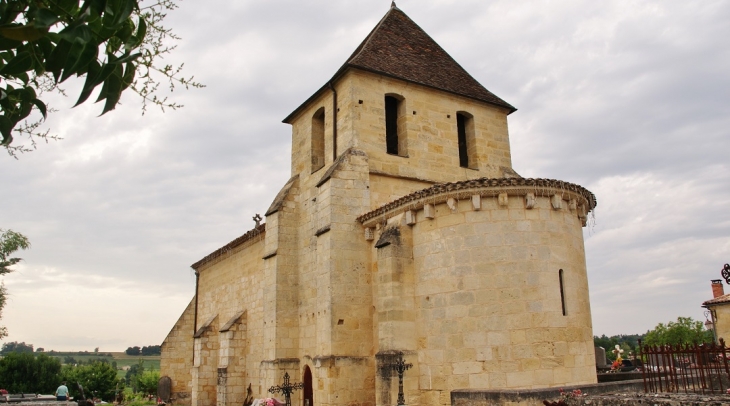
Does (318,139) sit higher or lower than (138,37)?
higher

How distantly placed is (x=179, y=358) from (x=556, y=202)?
784 inches

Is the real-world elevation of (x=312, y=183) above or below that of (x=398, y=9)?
below

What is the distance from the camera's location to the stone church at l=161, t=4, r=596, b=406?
11078 mm

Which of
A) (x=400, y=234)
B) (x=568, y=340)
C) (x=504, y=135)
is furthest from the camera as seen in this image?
(x=504, y=135)

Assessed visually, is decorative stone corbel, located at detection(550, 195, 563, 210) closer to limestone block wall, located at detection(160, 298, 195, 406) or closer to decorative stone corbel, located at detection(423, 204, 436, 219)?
decorative stone corbel, located at detection(423, 204, 436, 219)

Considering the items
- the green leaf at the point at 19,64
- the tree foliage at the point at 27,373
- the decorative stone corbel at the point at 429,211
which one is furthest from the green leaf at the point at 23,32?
the tree foliage at the point at 27,373

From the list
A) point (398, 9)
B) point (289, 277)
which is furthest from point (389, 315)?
point (398, 9)

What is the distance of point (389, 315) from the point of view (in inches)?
467

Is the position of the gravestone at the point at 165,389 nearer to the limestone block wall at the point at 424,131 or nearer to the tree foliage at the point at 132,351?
the limestone block wall at the point at 424,131

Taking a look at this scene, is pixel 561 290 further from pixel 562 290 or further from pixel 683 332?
pixel 683 332

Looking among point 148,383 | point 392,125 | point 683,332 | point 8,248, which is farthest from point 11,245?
point 683,332

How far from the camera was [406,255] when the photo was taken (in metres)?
12.4

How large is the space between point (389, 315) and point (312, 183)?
5608 millimetres

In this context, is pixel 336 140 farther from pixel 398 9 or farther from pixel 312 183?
pixel 398 9
